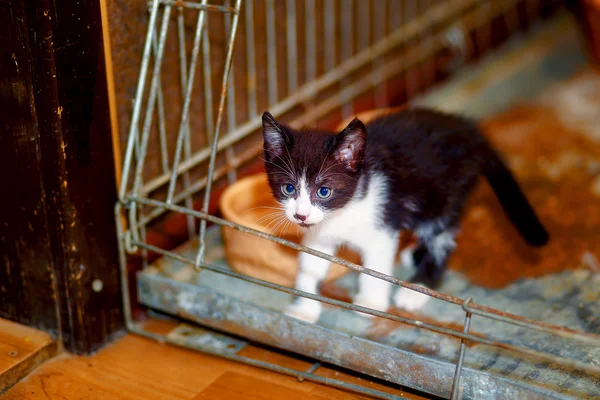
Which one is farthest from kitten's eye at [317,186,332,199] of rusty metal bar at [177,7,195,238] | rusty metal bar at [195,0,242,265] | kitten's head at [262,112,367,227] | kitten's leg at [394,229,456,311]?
rusty metal bar at [177,7,195,238]

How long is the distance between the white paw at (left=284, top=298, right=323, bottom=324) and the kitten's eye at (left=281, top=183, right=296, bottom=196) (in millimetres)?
302

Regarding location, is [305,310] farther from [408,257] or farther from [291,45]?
[291,45]

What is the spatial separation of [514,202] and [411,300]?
1.18ft

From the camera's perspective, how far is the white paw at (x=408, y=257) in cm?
205

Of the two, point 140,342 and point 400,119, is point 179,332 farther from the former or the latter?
point 400,119

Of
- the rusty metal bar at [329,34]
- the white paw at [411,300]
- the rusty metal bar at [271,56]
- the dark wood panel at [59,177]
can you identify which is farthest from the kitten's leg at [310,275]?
the rusty metal bar at [329,34]

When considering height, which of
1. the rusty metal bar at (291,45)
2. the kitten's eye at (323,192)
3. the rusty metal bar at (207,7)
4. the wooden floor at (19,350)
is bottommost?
the wooden floor at (19,350)

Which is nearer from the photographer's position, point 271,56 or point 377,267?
point 377,267

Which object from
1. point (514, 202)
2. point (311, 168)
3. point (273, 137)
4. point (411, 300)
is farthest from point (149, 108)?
point (514, 202)

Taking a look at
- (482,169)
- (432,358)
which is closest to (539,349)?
(432,358)

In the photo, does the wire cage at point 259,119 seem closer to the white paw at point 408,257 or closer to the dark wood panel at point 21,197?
the dark wood panel at point 21,197

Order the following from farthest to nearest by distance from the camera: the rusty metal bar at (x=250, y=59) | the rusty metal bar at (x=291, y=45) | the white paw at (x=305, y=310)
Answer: the rusty metal bar at (x=291, y=45) < the rusty metal bar at (x=250, y=59) < the white paw at (x=305, y=310)

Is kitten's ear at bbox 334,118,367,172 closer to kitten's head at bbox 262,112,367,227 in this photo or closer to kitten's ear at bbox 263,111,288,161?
kitten's head at bbox 262,112,367,227

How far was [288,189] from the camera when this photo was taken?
5.27 ft
